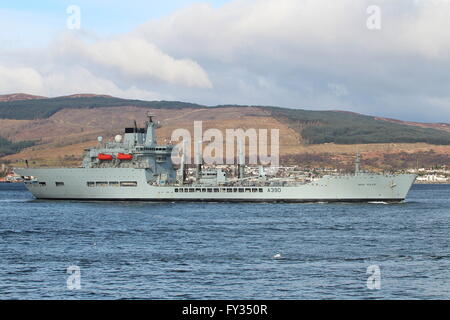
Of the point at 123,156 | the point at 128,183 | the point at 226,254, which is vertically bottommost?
the point at 226,254

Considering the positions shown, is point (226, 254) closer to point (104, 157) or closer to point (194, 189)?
point (194, 189)

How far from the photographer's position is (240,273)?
29.5 m

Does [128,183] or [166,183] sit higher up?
[128,183]

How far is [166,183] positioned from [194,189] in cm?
396

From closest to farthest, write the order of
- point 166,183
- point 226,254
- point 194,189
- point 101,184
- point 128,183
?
point 226,254 < point 194,189 < point 128,183 < point 101,184 < point 166,183

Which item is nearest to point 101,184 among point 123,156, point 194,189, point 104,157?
point 104,157

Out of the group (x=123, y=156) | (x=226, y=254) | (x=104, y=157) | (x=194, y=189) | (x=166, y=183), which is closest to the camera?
(x=226, y=254)

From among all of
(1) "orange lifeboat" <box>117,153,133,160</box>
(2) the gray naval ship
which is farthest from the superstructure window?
(1) "orange lifeboat" <box>117,153,133,160</box>

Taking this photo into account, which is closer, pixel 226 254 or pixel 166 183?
pixel 226 254

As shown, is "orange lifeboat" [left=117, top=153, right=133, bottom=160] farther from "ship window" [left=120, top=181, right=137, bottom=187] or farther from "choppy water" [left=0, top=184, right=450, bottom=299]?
"choppy water" [left=0, top=184, right=450, bottom=299]

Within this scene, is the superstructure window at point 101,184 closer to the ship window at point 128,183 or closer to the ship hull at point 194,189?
the ship hull at point 194,189

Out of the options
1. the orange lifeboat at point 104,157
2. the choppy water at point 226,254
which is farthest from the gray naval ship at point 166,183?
the choppy water at point 226,254

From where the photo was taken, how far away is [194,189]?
249 feet
